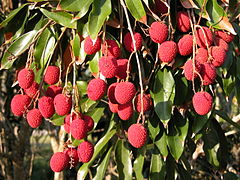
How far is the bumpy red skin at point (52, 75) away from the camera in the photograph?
95cm

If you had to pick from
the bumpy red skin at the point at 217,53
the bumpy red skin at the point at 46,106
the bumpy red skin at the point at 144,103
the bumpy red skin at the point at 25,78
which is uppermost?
the bumpy red skin at the point at 25,78

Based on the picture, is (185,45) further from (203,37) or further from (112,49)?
(112,49)

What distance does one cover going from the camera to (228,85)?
103cm

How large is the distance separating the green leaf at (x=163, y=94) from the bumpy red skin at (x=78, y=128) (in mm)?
195

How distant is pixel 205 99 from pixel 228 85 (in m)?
0.25

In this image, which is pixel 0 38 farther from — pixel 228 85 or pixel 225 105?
pixel 225 105

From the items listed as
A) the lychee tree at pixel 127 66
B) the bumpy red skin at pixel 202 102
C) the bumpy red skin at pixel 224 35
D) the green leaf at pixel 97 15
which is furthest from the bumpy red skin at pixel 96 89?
the bumpy red skin at pixel 224 35

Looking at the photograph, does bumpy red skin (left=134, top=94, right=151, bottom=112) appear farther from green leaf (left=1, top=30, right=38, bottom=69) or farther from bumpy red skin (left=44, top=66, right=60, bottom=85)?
green leaf (left=1, top=30, right=38, bottom=69)

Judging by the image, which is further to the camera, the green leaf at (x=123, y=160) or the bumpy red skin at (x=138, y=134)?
the green leaf at (x=123, y=160)

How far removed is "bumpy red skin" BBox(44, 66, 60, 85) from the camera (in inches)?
37.2

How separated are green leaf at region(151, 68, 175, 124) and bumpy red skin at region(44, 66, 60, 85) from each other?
25 cm

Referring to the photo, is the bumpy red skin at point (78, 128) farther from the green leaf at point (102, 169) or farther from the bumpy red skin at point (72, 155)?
the green leaf at point (102, 169)

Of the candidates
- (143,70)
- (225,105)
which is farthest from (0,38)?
(225,105)

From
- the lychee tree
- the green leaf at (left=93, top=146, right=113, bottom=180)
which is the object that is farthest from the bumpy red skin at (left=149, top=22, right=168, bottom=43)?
the green leaf at (left=93, top=146, right=113, bottom=180)
